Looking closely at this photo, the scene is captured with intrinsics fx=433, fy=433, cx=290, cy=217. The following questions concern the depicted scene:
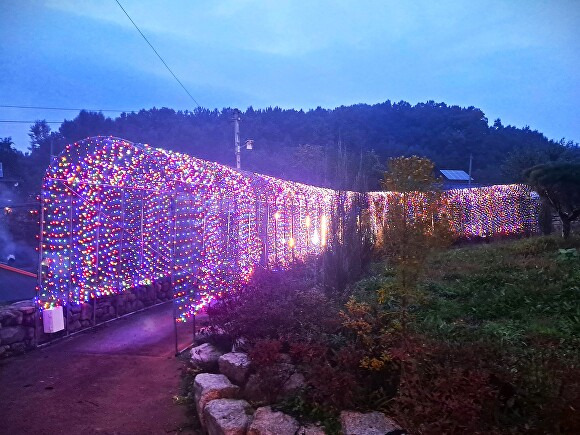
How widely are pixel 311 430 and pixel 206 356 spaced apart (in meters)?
2.10

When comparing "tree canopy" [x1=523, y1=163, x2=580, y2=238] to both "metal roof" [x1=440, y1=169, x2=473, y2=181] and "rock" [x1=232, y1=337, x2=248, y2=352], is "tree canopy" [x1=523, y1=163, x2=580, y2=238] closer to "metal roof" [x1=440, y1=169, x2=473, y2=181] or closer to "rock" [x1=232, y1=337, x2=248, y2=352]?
"rock" [x1=232, y1=337, x2=248, y2=352]

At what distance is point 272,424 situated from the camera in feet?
10.1

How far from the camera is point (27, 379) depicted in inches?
194

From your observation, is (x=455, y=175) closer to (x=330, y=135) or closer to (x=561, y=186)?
(x=330, y=135)

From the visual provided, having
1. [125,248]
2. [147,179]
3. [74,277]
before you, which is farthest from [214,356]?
[125,248]

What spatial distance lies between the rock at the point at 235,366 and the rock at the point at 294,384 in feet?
1.70

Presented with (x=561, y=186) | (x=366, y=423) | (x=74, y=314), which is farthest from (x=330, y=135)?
(x=366, y=423)

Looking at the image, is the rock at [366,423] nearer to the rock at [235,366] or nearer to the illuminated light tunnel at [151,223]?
the rock at [235,366]

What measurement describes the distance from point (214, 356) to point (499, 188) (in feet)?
57.7

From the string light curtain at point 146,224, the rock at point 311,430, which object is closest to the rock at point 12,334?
the string light curtain at point 146,224

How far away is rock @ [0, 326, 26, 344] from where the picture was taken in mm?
5574

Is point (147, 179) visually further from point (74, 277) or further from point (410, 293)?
point (410, 293)

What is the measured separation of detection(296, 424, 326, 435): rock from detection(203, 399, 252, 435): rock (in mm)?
472

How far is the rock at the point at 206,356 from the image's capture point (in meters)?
4.68
